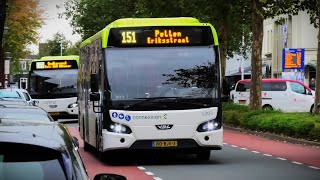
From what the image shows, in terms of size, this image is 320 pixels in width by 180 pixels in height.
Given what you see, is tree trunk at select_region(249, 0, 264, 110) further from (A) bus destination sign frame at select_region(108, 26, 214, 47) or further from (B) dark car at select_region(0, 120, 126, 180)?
(B) dark car at select_region(0, 120, 126, 180)

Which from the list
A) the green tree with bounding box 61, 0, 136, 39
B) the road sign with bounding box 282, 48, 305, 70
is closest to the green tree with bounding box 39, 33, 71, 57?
the green tree with bounding box 61, 0, 136, 39

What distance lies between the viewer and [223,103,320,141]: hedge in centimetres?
2353

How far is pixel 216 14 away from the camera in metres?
38.8

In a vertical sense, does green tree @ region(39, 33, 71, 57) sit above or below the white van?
above

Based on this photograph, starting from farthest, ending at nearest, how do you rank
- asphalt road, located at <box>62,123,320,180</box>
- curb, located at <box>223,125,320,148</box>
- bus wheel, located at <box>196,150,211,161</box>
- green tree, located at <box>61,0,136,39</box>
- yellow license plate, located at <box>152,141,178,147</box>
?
green tree, located at <box>61,0,136,39</box> → curb, located at <box>223,125,320,148</box> → bus wheel, located at <box>196,150,211,161</box> → yellow license plate, located at <box>152,141,178,147</box> → asphalt road, located at <box>62,123,320,180</box>

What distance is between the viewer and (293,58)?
37656mm

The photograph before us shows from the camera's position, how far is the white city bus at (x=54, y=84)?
36750 millimetres

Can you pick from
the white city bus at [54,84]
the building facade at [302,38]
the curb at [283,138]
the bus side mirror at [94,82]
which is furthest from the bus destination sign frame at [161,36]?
the building facade at [302,38]

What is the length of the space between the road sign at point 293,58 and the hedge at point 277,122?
4608mm

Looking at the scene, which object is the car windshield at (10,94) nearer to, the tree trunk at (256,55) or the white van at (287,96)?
the tree trunk at (256,55)

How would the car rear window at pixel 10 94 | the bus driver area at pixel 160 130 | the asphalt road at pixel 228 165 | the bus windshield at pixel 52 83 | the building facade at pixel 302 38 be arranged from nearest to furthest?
the asphalt road at pixel 228 165 → the bus driver area at pixel 160 130 → the car rear window at pixel 10 94 → the bus windshield at pixel 52 83 → the building facade at pixel 302 38

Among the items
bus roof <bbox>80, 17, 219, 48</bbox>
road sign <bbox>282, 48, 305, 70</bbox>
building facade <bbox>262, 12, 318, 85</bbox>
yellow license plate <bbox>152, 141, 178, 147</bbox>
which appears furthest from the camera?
building facade <bbox>262, 12, 318, 85</bbox>

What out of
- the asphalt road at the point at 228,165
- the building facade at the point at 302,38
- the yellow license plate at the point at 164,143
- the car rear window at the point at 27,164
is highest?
the building facade at the point at 302,38

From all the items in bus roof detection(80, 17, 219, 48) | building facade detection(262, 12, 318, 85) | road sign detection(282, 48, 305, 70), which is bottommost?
road sign detection(282, 48, 305, 70)
